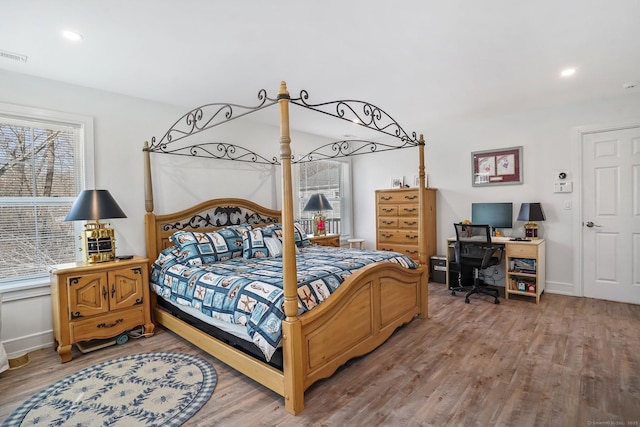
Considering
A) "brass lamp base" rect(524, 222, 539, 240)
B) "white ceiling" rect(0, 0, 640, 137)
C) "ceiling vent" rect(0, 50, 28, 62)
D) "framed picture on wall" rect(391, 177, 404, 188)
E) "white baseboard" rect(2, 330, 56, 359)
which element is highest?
"ceiling vent" rect(0, 50, 28, 62)

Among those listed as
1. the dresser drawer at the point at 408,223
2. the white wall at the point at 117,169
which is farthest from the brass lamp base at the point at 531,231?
the white wall at the point at 117,169

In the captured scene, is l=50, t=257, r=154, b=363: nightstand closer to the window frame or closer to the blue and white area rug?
the blue and white area rug

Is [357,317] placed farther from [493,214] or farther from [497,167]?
[497,167]

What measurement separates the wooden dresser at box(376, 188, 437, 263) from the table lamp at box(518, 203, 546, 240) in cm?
123

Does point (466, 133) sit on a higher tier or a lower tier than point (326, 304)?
higher

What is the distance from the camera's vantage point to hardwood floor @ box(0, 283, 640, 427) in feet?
6.19

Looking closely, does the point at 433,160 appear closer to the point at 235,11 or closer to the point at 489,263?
the point at 489,263

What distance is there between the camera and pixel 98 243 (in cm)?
296

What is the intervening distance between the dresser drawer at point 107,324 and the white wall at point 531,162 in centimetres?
433

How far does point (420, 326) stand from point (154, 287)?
277 cm

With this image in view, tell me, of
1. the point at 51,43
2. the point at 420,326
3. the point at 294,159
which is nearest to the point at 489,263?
the point at 420,326

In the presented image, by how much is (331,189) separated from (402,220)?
1.57m

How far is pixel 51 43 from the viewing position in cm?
233

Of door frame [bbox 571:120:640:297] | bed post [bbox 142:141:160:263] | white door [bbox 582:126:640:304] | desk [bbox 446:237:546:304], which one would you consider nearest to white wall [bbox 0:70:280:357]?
bed post [bbox 142:141:160:263]
